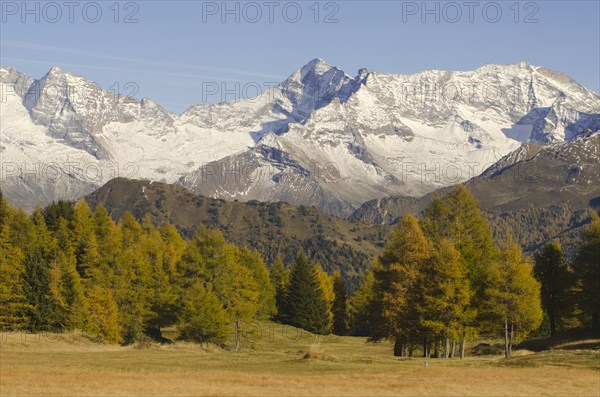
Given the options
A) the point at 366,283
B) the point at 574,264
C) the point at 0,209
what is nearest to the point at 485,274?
the point at 574,264

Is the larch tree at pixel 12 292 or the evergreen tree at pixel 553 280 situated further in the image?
the evergreen tree at pixel 553 280

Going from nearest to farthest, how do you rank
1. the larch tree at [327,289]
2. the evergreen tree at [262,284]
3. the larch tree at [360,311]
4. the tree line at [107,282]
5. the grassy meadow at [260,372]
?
the grassy meadow at [260,372] → the tree line at [107,282] → the evergreen tree at [262,284] → the larch tree at [327,289] → the larch tree at [360,311]

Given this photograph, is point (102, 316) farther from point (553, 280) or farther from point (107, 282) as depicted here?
point (553, 280)

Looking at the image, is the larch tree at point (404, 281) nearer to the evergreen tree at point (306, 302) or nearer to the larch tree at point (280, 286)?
the evergreen tree at point (306, 302)

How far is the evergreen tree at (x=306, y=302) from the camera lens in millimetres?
152750

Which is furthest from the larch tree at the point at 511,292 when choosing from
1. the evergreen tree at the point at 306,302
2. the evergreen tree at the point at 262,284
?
the evergreen tree at the point at 306,302

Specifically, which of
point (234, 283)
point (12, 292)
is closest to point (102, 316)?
point (12, 292)

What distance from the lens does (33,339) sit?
86.3 meters

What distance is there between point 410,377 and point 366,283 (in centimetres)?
10652

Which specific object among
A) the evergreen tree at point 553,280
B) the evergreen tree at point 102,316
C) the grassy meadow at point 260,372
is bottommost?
the grassy meadow at point 260,372

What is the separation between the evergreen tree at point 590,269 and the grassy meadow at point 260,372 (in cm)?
817

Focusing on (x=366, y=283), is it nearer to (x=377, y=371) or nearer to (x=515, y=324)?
(x=515, y=324)

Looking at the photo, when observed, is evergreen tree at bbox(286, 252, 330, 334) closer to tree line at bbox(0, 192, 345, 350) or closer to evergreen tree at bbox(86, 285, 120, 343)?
tree line at bbox(0, 192, 345, 350)

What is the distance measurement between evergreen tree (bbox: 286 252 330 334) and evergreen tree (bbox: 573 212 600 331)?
54.7m
